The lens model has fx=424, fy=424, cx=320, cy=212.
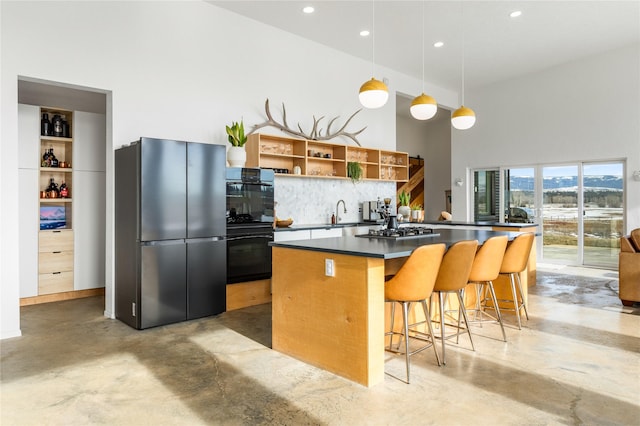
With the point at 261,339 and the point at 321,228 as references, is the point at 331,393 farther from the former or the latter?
the point at 321,228

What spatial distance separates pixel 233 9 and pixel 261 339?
415cm

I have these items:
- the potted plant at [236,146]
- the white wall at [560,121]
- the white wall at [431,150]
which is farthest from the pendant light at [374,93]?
the white wall at [431,150]

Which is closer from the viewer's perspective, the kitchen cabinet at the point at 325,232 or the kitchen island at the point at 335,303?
the kitchen island at the point at 335,303

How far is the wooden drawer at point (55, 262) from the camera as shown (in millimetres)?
5227

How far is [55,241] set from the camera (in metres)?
5.36

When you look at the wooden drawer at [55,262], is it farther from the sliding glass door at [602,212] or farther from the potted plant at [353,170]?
the sliding glass door at [602,212]

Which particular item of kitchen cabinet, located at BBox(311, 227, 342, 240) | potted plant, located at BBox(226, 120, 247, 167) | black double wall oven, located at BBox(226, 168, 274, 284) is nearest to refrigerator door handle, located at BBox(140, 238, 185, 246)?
black double wall oven, located at BBox(226, 168, 274, 284)

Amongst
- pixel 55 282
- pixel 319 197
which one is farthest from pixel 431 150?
pixel 55 282

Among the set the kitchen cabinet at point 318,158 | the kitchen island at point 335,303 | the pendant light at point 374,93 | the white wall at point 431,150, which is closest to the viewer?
the kitchen island at point 335,303

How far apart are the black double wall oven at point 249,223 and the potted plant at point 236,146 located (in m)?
0.21

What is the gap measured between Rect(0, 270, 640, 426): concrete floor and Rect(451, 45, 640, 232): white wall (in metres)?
4.51

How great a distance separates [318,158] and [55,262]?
12.2 feet

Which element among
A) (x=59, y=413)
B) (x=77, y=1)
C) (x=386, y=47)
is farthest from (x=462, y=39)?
(x=59, y=413)

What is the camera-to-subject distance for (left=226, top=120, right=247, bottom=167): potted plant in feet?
16.6
